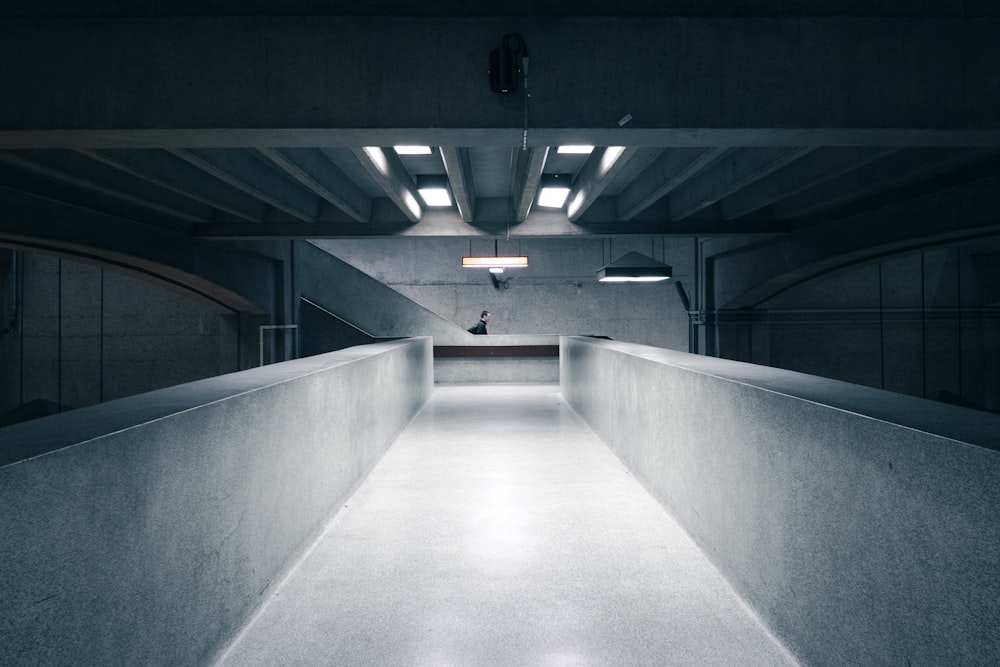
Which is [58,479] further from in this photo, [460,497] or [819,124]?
[819,124]

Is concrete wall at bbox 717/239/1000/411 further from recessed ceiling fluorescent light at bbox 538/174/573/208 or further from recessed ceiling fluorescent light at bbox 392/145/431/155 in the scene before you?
recessed ceiling fluorescent light at bbox 392/145/431/155

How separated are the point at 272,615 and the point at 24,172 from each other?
22.7 feet

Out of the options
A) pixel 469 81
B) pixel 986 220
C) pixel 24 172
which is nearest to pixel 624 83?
pixel 469 81

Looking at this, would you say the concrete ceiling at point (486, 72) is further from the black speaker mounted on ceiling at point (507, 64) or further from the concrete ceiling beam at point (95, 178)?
the concrete ceiling beam at point (95, 178)

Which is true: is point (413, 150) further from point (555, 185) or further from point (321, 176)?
point (555, 185)

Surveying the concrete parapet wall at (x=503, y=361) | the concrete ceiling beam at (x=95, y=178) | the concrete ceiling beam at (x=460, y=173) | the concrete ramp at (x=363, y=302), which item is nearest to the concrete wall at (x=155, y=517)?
the concrete ceiling beam at (x=460, y=173)

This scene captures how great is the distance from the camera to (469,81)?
4.25 m

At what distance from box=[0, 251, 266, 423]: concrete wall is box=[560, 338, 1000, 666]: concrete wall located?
12356 millimetres

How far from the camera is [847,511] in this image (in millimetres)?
2051

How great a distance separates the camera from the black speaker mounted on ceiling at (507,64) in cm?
413

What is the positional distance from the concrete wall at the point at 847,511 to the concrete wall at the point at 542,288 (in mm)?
12992

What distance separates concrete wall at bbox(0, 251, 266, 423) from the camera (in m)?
13.8

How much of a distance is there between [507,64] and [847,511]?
3.40 m

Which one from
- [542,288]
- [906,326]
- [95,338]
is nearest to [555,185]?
[542,288]
